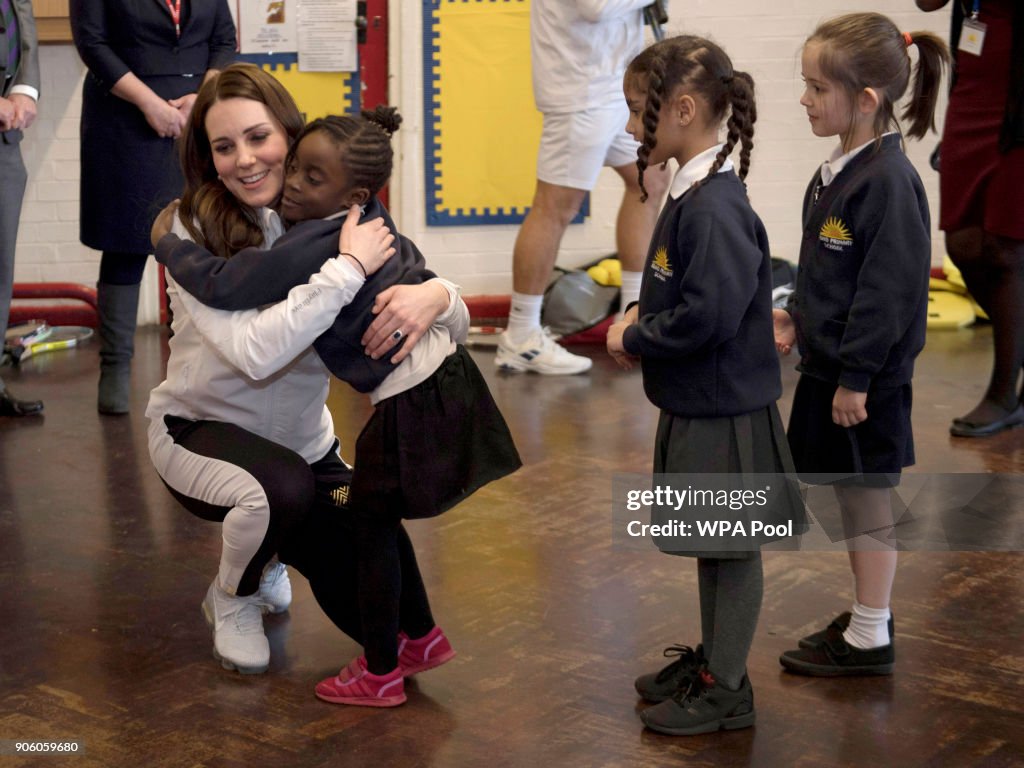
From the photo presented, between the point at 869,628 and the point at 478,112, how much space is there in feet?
12.9

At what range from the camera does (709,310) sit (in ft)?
6.64

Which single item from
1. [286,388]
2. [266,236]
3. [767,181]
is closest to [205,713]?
[286,388]

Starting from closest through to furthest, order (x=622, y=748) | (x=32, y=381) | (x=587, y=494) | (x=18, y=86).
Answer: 1. (x=622, y=748)
2. (x=587, y=494)
3. (x=18, y=86)
4. (x=32, y=381)

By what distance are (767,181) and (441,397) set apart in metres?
4.27

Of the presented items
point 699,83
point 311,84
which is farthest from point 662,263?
point 311,84

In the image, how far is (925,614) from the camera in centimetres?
263

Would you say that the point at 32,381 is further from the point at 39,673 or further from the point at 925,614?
the point at 925,614

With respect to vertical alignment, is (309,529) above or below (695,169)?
below

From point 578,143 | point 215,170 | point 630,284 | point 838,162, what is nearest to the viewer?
point 838,162

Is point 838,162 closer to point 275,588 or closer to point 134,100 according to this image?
point 275,588

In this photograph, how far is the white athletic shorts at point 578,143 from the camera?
→ 461 cm

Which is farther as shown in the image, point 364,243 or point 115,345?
point 115,345

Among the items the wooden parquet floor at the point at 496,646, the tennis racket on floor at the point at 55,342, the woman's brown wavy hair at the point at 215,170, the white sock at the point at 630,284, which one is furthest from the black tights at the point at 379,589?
the tennis racket on floor at the point at 55,342

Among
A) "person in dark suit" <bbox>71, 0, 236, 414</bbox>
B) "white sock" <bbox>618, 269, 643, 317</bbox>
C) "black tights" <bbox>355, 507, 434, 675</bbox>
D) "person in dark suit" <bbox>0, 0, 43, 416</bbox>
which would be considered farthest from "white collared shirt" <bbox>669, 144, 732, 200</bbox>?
"white sock" <bbox>618, 269, 643, 317</bbox>
